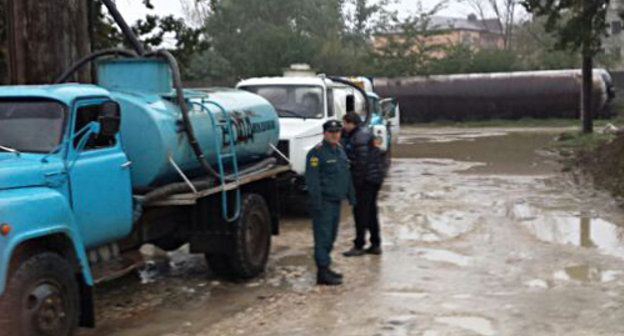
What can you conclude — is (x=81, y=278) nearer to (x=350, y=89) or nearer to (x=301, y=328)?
(x=301, y=328)

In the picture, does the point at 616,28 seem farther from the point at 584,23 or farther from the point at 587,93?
the point at 584,23

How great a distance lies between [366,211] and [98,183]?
4169mm

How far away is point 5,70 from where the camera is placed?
13.5 meters

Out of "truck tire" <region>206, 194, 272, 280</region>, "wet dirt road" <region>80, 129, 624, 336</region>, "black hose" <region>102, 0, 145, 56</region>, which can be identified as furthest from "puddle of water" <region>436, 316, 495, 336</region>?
"black hose" <region>102, 0, 145, 56</region>

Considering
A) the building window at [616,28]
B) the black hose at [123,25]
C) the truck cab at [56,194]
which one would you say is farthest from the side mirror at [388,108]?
the building window at [616,28]

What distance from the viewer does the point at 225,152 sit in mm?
8711

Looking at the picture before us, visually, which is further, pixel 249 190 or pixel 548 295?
pixel 249 190

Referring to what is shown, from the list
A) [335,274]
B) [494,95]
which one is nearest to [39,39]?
[335,274]

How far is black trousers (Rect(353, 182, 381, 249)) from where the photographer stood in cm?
1008

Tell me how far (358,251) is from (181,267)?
2177 mm

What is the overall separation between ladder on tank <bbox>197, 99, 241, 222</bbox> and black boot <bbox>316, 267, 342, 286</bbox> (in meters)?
1.07

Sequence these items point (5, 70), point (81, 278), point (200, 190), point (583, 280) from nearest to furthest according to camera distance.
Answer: point (81, 278)
point (200, 190)
point (583, 280)
point (5, 70)

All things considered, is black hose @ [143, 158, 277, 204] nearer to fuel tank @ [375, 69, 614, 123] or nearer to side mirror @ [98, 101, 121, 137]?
side mirror @ [98, 101, 121, 137]

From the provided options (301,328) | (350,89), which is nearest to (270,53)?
(350,89)
